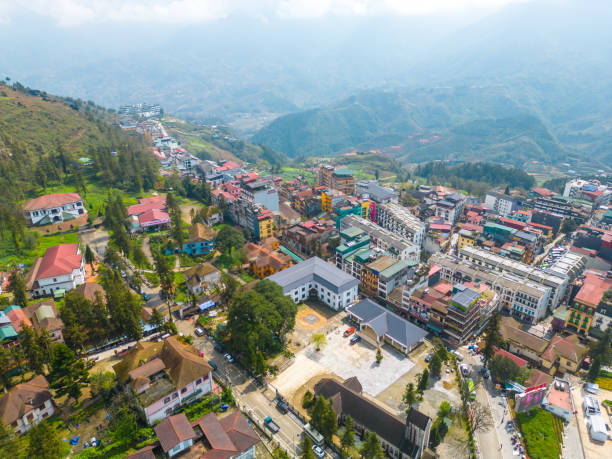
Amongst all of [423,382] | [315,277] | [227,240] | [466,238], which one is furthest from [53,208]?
[466,238]

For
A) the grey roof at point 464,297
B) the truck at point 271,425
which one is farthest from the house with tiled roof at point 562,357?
the truck at point 271,425

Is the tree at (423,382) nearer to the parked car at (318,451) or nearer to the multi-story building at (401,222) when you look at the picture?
the parked car at (318,451)

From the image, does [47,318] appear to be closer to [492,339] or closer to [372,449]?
[372,449]

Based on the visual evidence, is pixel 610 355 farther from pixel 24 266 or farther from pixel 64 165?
pixel 64 165

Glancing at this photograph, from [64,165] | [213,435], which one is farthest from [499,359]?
[64,165]

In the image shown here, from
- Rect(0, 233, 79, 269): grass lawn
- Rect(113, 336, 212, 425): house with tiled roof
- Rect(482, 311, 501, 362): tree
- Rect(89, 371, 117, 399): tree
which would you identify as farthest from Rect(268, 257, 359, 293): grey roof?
Rect(0, 233, 79, 269): grass lawn

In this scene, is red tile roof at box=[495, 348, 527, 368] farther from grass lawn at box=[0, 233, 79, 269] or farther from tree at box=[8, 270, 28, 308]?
grass lawn at box=[0, 233, 79, 269]
